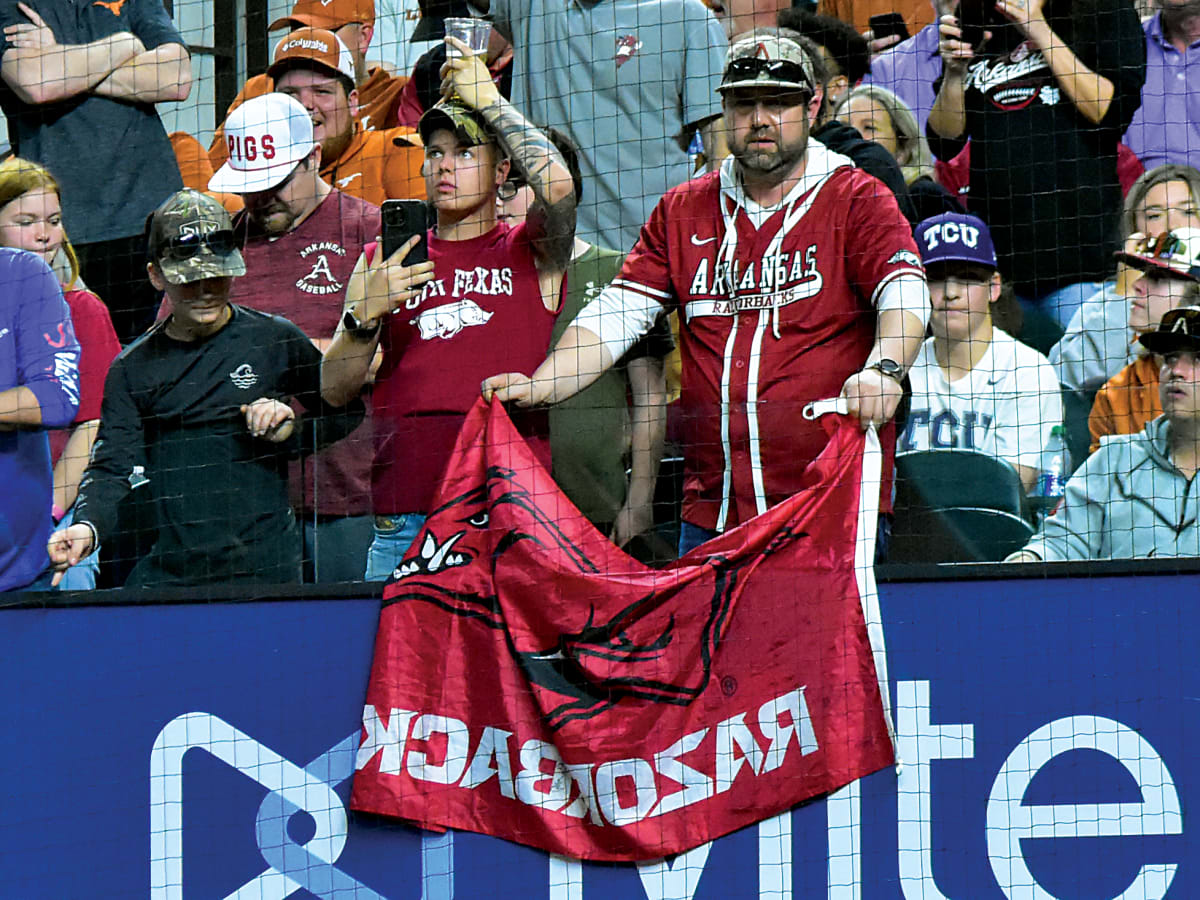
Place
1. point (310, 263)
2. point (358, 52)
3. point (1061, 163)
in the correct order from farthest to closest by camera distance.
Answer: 1. point (358, 52)
2. point (310, 263)
3. point (1061, 163)

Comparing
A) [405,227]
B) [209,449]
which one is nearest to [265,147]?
[405,227]

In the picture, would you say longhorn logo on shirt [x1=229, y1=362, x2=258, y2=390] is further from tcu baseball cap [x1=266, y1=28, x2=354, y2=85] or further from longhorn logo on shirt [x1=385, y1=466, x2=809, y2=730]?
tcu baseball cap [x1=266, y1=28, x2=354, y2=85]

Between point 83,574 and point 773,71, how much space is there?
2.54 meters

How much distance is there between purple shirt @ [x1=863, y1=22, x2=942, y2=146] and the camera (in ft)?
20.2

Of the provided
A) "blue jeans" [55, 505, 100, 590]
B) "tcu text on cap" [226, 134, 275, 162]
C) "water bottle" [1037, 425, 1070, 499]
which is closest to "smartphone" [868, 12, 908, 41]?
"water bottle" [1037, 425, 1070, 499]

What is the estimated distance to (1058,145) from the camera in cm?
570

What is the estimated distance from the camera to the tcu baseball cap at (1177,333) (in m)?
4.95

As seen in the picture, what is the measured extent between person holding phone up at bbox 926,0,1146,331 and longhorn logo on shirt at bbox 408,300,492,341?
5.43 ft

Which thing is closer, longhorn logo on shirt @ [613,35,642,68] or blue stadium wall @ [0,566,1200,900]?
blue stadium wall @ [0,566,1200,900]

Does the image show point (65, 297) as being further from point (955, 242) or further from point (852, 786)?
point (852, 786)

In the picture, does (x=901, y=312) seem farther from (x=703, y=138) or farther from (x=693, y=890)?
(x=693, y=890)

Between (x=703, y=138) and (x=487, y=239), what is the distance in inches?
34.8

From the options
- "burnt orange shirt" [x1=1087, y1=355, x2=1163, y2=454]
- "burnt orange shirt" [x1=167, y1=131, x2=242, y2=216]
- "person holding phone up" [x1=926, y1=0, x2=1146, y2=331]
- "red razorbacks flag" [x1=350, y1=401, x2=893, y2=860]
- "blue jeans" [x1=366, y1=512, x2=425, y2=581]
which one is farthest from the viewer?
"burnt orange shirt" [x1=167, y1=131, x2=242, y2=216]

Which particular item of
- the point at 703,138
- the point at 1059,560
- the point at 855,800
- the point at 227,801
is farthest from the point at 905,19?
the point at 227,801
